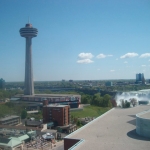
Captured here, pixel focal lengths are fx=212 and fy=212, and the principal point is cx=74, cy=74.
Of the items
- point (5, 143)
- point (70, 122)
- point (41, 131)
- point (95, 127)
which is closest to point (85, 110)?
point (70, 122)

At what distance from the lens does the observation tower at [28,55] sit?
8084cm

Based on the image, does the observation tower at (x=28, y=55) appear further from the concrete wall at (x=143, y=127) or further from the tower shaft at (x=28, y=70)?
the concrete wall at (x=143, y=127)

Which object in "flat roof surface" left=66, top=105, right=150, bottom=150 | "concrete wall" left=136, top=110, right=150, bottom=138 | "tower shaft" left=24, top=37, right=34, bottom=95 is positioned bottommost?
"flat roof surface" left=66, top=105, right=150, bottom=150

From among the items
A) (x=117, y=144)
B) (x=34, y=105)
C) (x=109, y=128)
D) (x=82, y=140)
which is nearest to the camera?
(x=117, y=144)

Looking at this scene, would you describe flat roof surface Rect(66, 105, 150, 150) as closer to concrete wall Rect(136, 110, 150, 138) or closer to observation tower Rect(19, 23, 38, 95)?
concrete wall Rect(136, 110, 150, 138)

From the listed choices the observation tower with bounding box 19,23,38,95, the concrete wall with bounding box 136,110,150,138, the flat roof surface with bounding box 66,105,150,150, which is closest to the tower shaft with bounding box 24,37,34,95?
the observation tower with bounding box 19,23,38,95

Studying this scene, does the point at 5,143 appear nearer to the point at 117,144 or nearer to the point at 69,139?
the point at 69,139

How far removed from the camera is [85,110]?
5675 centimetres

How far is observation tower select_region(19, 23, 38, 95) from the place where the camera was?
80.8 metres

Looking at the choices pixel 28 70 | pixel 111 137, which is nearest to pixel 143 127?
pixel 111 137

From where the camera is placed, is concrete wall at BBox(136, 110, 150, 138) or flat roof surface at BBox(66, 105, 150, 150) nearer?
flat roof surface at BBox(66, 105, 150, 150)

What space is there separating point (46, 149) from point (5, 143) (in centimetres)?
542

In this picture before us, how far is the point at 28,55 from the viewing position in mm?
82875

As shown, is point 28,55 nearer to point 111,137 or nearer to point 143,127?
point 111,137
